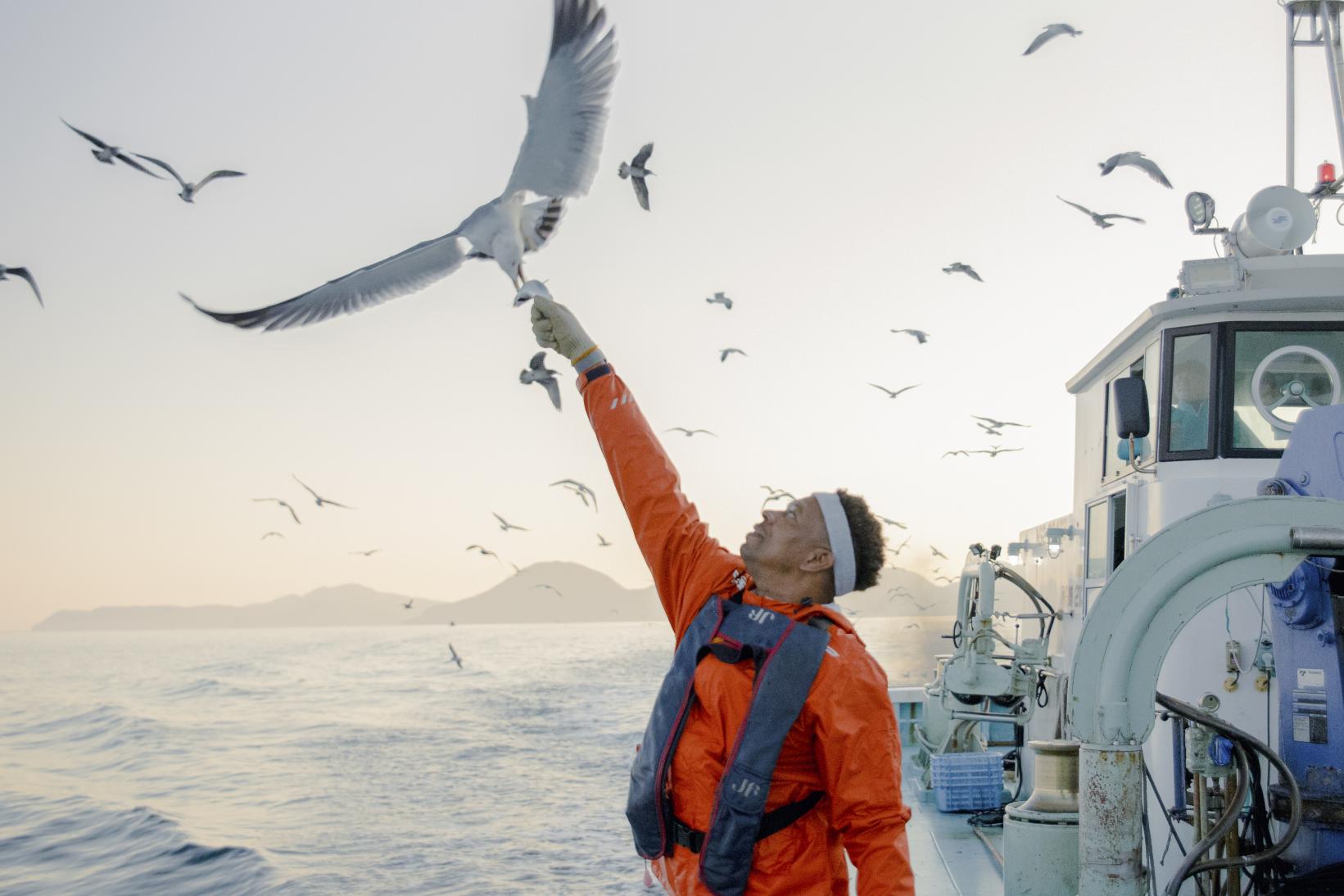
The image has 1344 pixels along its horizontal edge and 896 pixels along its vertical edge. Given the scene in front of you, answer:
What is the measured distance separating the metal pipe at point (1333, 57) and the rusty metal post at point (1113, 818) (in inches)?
263

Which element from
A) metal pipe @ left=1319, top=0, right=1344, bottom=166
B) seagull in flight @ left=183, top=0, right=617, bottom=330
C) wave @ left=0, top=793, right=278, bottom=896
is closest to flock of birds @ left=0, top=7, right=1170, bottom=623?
seagull in flight @ left=183, top=0, right=617, bottom=330

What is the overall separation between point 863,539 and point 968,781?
858cm

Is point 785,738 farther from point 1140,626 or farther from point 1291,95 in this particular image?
point 1291,95

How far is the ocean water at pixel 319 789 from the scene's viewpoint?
14.8 metres

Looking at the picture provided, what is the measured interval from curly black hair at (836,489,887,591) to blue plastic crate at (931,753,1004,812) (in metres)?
8.40

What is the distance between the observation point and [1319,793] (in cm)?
442

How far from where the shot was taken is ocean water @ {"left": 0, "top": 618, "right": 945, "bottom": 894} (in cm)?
1479

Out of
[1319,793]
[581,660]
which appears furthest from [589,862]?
[581,660]

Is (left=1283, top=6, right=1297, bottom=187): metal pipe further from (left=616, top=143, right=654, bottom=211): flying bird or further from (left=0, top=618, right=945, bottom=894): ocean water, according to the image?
(left=0, top=618, right=945, bottom=894): ocean water

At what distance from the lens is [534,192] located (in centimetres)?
509

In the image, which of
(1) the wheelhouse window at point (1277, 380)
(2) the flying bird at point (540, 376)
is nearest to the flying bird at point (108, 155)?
(2) the flying bird at point (540, 376)

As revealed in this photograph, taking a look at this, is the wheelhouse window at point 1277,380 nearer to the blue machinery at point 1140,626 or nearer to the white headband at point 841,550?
the blue machinery at point 1140,626

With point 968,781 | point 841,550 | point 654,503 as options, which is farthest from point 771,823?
point 968,781

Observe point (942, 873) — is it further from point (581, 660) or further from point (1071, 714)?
point (581, 660)
